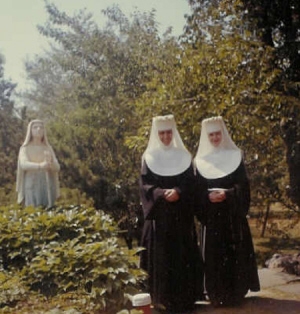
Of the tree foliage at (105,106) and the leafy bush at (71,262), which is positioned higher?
the tree foliage at (105,106)

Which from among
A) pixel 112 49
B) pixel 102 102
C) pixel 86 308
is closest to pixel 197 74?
pixel 86 308

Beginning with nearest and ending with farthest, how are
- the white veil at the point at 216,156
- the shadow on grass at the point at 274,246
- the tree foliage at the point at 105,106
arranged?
the white veil at the point at 216,156
the tree foliage at the point at 105,106
the shadow on grass at the point at 274,246

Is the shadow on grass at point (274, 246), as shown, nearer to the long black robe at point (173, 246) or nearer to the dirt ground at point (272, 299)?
the dirt ground at point (272, 299)

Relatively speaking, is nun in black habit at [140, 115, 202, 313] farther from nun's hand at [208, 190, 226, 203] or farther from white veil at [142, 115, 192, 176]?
nun's hand at [208, 190, 226, 203]

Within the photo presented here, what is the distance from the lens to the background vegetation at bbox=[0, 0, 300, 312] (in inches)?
273

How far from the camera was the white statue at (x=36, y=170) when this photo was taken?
666 cm

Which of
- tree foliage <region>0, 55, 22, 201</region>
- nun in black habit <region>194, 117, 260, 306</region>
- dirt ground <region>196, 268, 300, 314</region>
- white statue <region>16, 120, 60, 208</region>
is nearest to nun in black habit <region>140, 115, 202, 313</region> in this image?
nun in black habit <region>194, 117, 260, 306</region>

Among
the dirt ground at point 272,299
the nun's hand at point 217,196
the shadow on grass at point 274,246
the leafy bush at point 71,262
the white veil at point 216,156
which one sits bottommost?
the shadow on grass at point 274,246

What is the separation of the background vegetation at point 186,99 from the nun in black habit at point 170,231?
3.22 feet

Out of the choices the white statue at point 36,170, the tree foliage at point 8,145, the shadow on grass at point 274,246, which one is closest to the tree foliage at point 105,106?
the tree foliage at point 8,145

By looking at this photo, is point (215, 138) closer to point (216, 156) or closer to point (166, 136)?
point (216, 156)

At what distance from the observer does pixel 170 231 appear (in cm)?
481

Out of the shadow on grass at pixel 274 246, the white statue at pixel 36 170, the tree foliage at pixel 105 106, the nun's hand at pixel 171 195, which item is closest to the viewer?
the nun's hand at pixel 171 195

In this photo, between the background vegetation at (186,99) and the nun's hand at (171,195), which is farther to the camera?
the background vegetation at (186,99)
